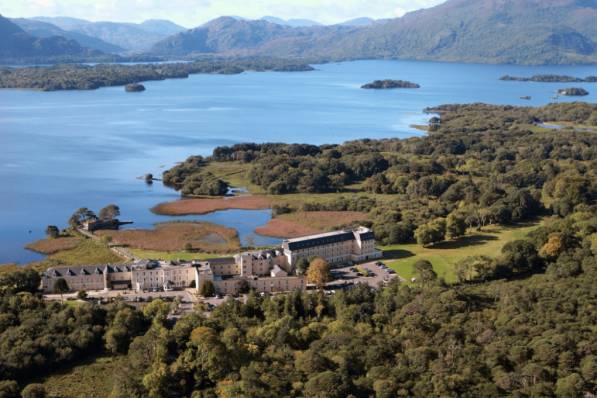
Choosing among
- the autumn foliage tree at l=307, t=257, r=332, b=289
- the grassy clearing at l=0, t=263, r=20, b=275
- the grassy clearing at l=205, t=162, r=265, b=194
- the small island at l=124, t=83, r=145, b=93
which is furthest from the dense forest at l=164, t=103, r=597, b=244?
the small island at l=124, t=83, r=145, b=93

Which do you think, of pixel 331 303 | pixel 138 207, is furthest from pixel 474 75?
pixel 331 303

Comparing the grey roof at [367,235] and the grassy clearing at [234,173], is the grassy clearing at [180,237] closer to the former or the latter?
the grey roof at [367,235]

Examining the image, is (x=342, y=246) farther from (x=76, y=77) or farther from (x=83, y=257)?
(x=76, y=77)

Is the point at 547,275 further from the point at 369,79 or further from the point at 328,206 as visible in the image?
the point at 369,79

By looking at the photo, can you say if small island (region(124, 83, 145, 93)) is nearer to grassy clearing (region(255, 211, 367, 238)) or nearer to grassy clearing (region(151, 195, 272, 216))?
grassy clearing (region(151, 195, 272, 216))

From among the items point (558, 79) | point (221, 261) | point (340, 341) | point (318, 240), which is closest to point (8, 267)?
point (221, 261)

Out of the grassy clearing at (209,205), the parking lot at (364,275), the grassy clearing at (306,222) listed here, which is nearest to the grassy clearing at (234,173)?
the grassy clearing at (209,205)
